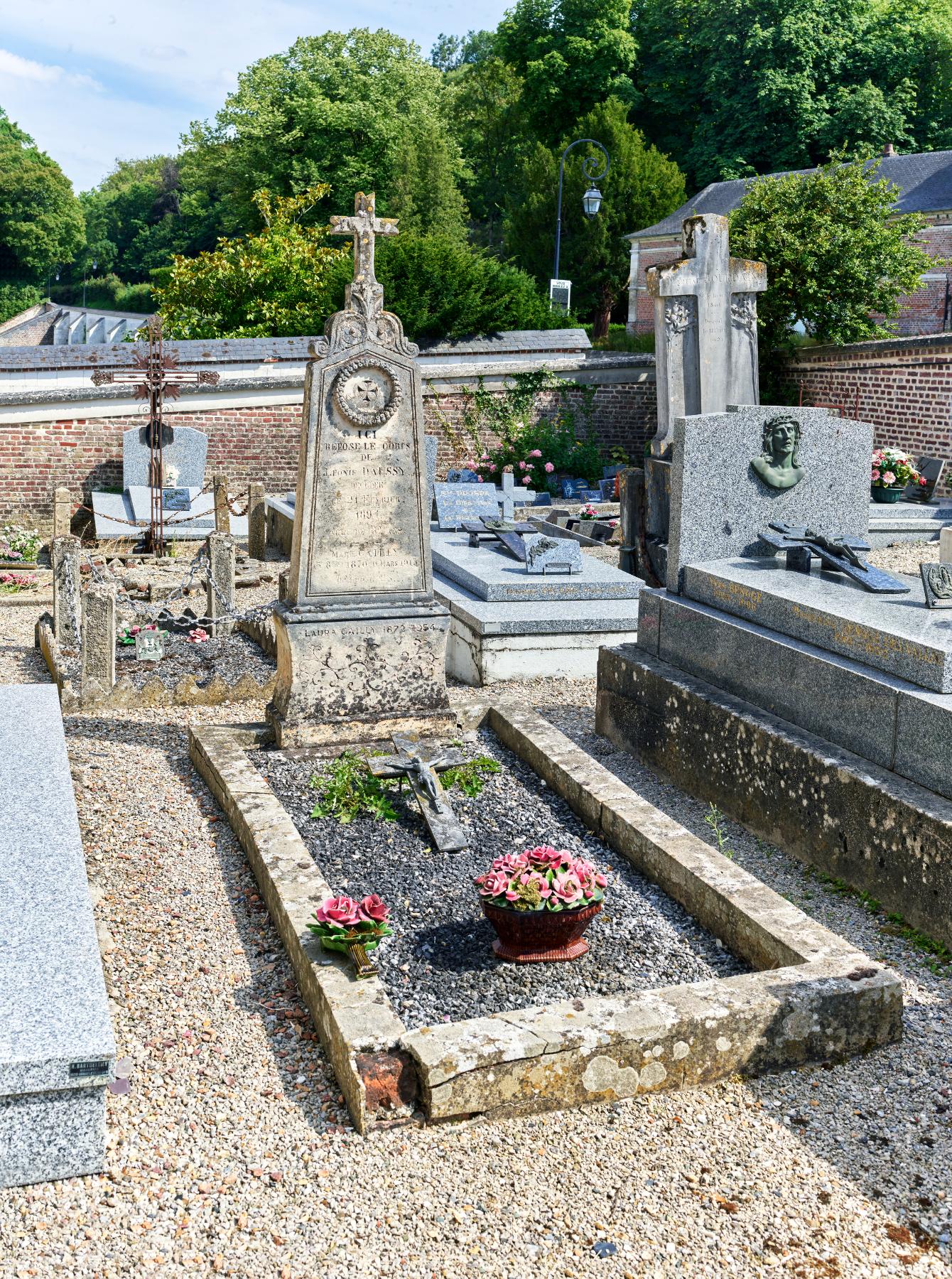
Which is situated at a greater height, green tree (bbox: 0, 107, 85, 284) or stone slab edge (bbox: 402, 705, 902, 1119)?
green tree (bbox: 0, 107, 85, 284)

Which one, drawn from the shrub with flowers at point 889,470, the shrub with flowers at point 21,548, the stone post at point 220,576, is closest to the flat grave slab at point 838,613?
the stone post at point 220,576

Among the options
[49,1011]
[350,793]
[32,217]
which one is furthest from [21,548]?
[32,217]

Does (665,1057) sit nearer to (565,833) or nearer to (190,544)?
(565,833)

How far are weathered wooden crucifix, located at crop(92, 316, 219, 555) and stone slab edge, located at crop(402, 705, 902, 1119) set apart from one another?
484 inches

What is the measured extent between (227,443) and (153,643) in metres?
10.7

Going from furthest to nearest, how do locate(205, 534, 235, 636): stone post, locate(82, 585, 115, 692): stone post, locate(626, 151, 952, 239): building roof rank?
1. locate(626, 151, 952, 239): building roof
2. locate(205, 534, 235, 636): stone post
3. locate(82, 585, 115, 692): stone post

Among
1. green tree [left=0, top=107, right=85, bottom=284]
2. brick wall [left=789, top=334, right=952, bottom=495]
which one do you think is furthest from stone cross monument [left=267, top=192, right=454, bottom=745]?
green tree [left=0, top=107, right=85, bottom=284]

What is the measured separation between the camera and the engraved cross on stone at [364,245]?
7.12 metres

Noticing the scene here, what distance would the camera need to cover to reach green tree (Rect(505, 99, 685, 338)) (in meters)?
36.2

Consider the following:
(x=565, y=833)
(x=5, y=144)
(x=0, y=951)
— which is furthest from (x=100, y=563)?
(x=5, y=144)

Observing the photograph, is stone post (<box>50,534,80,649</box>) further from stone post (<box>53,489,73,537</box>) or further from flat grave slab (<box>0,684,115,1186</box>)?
flat grave slab (<box>0,684,115,1186</box>)

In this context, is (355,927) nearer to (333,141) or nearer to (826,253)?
(826,253)

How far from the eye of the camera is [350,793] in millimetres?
6441

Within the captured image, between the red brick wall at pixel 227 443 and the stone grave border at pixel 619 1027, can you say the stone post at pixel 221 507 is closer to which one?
the red brick wall at pixel 227 443
